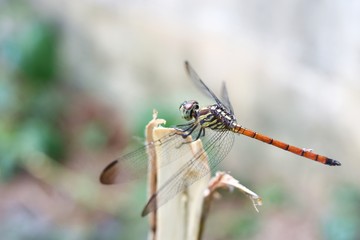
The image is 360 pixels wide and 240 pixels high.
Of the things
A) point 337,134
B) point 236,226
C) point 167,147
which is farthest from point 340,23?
point 167,147

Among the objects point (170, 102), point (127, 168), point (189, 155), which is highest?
point (189, 155)

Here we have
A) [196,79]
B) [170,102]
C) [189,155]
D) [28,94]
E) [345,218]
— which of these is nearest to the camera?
[189,155]

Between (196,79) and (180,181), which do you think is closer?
(180,181)

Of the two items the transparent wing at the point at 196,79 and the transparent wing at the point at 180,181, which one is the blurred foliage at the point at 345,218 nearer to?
the transparent wing at the point at 196,79

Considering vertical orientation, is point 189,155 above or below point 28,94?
above

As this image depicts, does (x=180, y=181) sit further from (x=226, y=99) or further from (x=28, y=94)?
(x=28, y=94)

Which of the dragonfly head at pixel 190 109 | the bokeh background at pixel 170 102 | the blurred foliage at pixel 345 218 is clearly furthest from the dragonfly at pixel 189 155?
the bokeh background at pixel 170 102

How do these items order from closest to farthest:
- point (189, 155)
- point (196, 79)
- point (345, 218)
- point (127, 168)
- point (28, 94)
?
point (189, 155)
point (127, 168)
point (196, 79)
point (345, 218)
point (28, 94)

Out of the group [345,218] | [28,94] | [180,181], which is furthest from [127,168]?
[28,94]
